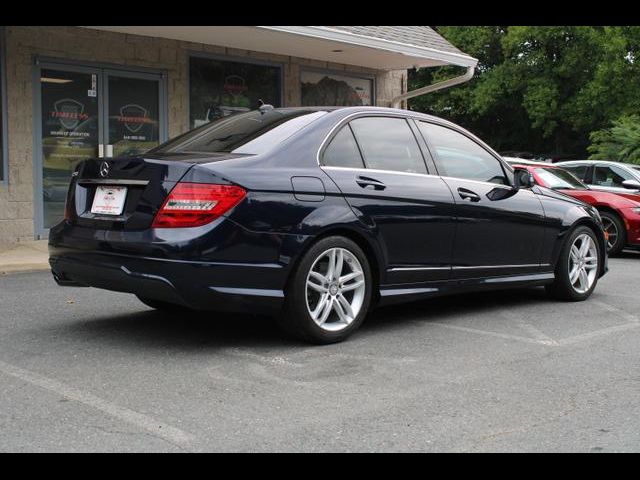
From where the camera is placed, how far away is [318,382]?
4.32 m

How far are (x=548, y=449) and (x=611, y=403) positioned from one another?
0.88 meters

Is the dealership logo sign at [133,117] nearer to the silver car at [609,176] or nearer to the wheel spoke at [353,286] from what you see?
the silver car at [609,176]

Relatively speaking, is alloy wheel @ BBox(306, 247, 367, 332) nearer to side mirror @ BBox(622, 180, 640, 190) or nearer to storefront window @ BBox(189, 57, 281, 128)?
side mirror @ BBox(622, 180, 640, 190)

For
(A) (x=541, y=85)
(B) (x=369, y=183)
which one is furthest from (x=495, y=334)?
(A) (x=541, y=85)

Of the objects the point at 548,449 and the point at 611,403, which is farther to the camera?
the point at 611,403

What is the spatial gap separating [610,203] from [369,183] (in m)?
7.22

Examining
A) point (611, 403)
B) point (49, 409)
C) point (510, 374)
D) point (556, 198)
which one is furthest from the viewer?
point (556, 198)

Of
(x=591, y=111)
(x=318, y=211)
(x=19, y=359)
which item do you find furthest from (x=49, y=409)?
(x=591, y=111)

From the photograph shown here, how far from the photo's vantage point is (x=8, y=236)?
10.7 metres

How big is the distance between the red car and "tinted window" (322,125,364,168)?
6162mm

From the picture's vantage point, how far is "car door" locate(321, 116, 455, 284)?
5297mm

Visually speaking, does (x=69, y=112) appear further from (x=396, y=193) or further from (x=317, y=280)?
(x=317, y=280)

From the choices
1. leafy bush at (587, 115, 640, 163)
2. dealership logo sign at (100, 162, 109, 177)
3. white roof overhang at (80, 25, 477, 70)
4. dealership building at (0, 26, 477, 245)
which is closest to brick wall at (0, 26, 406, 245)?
dealership building at (0, 26, 477, 245)
